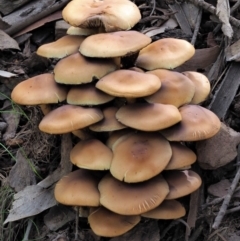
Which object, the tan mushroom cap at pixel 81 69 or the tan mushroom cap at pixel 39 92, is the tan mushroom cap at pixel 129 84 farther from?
the tan mushroom cap at pixel 39 92

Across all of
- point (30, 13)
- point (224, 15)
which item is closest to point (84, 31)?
point (30, 13)

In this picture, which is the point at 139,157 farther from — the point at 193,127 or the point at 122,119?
the point at 193,127

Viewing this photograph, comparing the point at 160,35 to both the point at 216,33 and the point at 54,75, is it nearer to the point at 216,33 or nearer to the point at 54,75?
the point at 216,33

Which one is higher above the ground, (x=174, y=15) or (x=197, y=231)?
(x=174, y=15)

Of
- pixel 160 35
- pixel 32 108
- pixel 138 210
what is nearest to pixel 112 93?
pixel 138 210

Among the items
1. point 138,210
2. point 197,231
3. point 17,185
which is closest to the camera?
point 138,210

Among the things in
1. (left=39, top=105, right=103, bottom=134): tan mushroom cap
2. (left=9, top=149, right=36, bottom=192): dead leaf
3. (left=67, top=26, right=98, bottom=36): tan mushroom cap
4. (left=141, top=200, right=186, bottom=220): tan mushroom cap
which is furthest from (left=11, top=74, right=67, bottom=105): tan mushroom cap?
(left=141, top=200, right=186, bottom=220): tan mushroom cap
